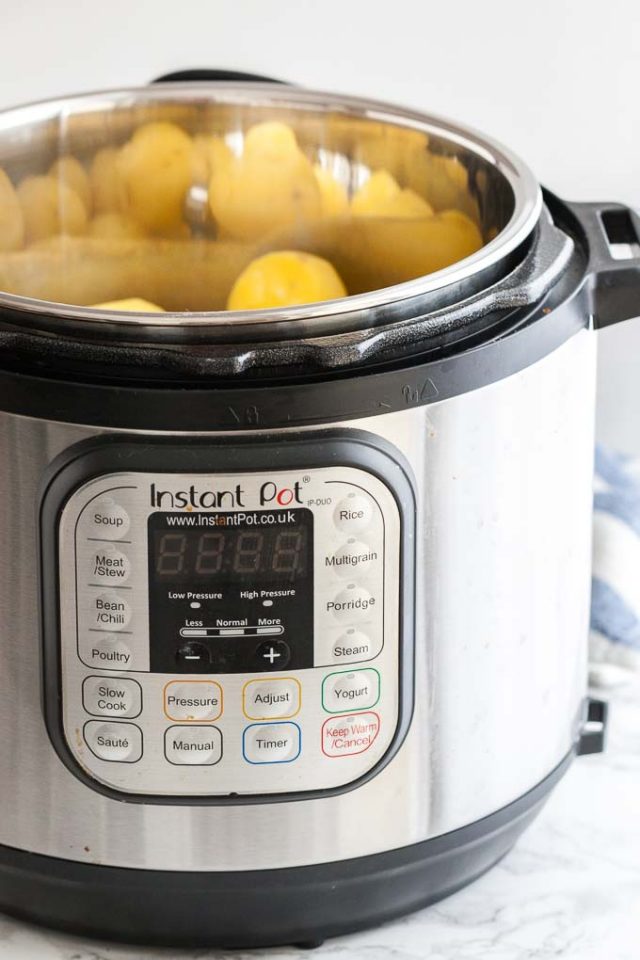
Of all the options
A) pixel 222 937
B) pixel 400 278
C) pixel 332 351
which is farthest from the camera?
pixel 400 278

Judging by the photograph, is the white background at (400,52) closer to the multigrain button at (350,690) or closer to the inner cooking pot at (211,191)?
the inner cooking pot at (211,191)

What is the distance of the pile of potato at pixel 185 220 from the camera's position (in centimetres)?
105

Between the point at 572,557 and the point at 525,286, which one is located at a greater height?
the point at 525,286

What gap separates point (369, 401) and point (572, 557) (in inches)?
8.2

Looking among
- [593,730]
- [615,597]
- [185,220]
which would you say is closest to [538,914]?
[593,730]

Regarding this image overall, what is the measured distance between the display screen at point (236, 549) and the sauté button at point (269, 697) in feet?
0.19

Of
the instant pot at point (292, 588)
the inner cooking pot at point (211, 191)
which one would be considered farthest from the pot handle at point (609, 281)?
the inner cooking pot at point (211, 191)

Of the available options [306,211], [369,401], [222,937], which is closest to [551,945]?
[222,937]

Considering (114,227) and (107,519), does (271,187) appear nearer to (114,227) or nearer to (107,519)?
(114,227)

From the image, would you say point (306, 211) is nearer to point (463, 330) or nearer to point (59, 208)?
point (59, 208)

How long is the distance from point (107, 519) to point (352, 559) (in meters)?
0.12

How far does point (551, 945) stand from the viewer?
872 millimetres

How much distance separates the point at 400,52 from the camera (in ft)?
4.19

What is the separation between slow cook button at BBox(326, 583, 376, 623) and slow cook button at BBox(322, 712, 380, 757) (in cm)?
6
